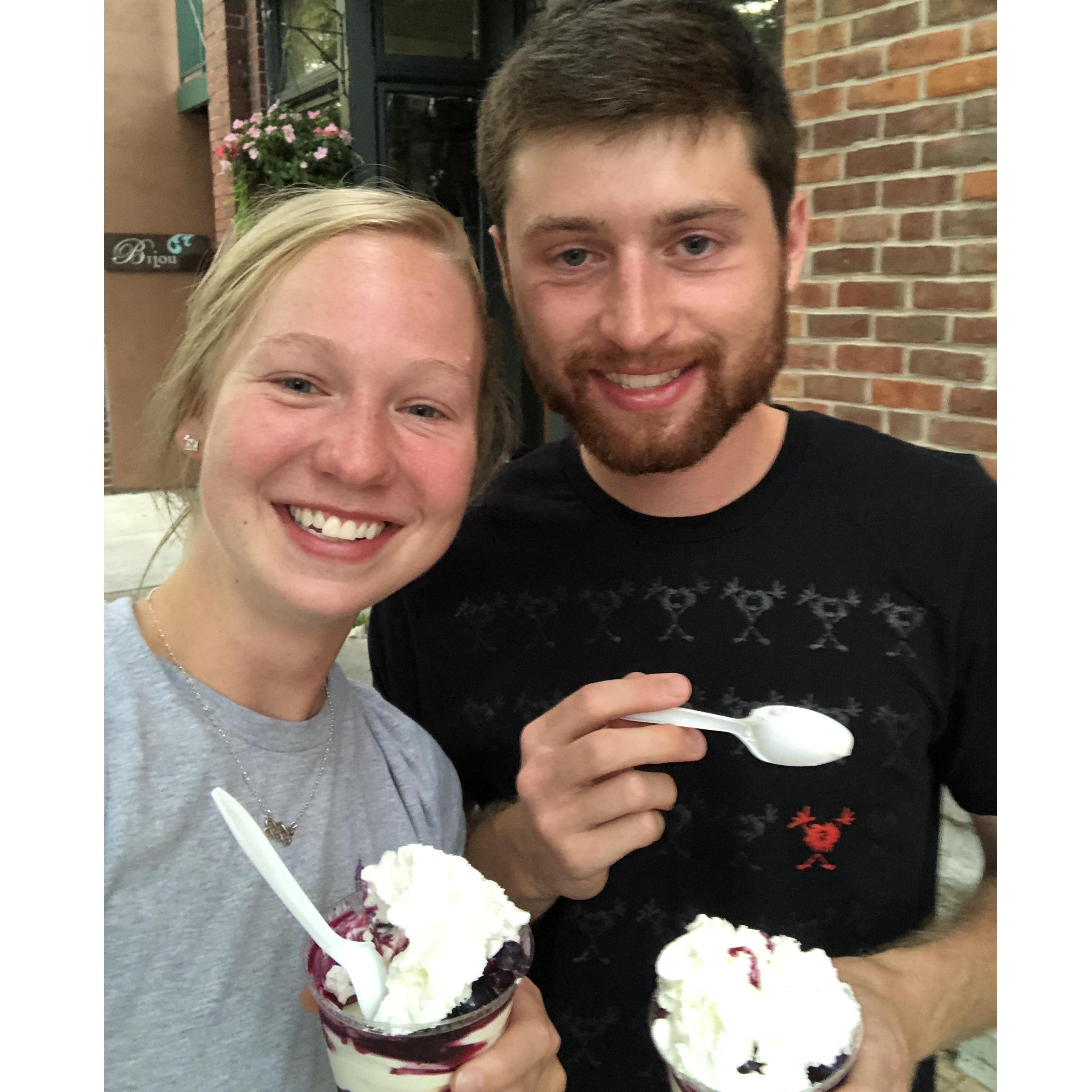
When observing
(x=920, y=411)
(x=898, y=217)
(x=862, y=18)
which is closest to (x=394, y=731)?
(x=920, y=411)

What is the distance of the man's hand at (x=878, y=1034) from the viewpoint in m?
0.49

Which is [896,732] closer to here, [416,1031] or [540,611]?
[540,611]

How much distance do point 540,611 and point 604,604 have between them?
64 mm

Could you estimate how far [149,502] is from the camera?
0.67 m

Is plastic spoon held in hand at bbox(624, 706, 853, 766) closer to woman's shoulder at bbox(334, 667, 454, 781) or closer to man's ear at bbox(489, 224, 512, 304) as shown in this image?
woman's shoulder at bbox(334, 667, 454, 781)

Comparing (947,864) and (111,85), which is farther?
(947,864)

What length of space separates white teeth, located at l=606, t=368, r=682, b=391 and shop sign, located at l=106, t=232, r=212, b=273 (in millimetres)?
378

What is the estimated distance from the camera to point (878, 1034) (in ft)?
1.79

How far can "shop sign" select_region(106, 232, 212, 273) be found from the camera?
0.63m

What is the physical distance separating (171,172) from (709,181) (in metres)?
0.47

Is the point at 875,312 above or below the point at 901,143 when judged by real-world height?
below
